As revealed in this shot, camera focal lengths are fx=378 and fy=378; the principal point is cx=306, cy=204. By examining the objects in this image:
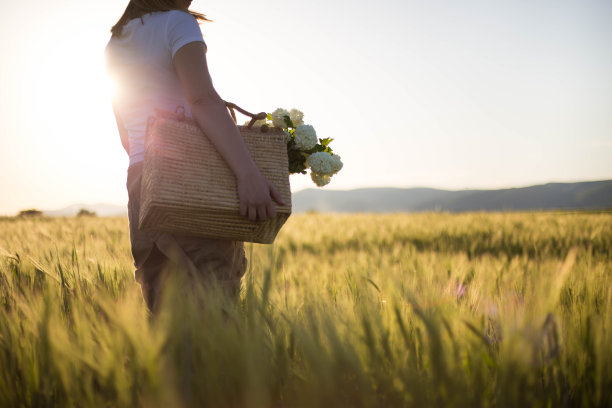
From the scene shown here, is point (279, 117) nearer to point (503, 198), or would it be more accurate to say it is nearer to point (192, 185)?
point (192, 185)

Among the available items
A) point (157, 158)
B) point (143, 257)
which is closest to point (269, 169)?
point (157, 158)

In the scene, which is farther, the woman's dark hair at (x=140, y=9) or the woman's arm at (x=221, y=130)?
the woman's dark hair at (x=140, y=9)

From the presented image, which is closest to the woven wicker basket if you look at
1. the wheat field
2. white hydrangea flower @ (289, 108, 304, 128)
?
the wheat field

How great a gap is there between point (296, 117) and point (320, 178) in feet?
1.06

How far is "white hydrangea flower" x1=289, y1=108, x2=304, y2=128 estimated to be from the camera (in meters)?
1.87

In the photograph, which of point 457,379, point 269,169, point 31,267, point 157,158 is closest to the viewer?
point 457,379

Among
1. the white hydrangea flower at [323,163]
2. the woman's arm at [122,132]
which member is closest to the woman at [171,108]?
the woman's arm at [122,132]

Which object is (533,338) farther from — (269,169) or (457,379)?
(269,169)

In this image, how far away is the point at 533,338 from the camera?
84 centimetres

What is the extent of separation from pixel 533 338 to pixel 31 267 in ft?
8.34

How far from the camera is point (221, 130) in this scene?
4.39ft

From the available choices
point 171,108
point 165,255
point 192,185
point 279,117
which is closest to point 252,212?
point 192,185

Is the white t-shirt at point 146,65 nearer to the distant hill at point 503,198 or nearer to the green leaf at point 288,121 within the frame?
the green leaf at point 288,121

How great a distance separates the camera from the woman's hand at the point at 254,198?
1.33 metres
